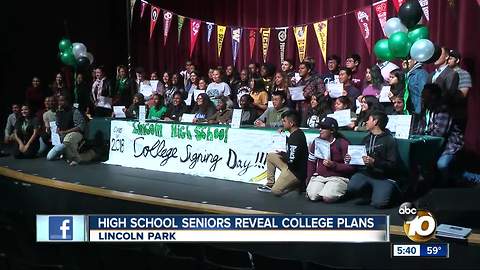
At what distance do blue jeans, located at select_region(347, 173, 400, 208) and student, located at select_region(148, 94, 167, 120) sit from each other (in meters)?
3.42

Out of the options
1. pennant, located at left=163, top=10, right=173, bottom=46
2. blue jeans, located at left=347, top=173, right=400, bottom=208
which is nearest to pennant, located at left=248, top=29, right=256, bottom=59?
pennant, located at left=163, top=10, right=173, bottom=46

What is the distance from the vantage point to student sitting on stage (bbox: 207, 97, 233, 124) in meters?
7.16

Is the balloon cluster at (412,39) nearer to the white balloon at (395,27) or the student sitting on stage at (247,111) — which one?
the white balloon at (395,27)

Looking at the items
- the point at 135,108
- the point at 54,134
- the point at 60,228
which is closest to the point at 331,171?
the point at 60,228

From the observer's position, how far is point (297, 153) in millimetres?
5617

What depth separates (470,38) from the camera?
6852 millimetres

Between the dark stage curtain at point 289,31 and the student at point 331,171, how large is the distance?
2.27 metres

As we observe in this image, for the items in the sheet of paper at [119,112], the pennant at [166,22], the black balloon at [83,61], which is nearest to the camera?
the sheet of paper at [119,112]

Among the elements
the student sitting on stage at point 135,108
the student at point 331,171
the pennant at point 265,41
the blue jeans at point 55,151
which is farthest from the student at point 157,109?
the student at point 331,171

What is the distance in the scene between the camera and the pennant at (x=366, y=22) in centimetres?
810

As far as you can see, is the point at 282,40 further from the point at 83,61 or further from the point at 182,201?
the point at 182,201

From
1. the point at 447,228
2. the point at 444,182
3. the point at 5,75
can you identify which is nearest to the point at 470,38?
the point at 444,182

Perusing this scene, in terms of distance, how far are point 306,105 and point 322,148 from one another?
4.48ft

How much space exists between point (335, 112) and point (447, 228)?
2.19m
